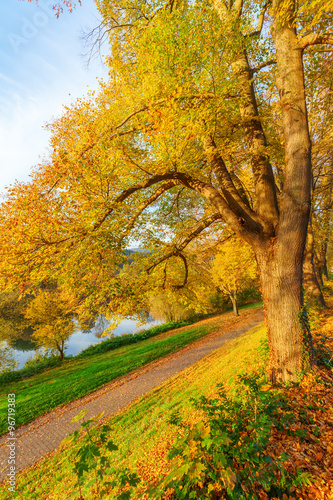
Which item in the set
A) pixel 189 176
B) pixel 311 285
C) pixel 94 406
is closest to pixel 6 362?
pixel 94 406

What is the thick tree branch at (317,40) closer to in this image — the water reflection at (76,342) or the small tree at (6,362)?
the small tree at (6,362)

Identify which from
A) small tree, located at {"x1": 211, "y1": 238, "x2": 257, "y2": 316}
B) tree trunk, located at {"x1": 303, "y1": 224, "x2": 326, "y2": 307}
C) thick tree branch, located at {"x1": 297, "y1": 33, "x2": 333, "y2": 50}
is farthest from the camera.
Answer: small tree, located at {"x1": 211, "y1": 238, "x2": 257, "y2": 316}

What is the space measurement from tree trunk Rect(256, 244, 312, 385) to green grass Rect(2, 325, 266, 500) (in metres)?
1.03

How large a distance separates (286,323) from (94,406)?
8.55 m

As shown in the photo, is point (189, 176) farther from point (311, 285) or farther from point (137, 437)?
point (311, 285)

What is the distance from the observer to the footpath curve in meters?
6.62

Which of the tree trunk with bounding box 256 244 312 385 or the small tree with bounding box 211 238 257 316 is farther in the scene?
the small tree with bounding box 211 238 257 316

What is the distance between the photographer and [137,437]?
560cm

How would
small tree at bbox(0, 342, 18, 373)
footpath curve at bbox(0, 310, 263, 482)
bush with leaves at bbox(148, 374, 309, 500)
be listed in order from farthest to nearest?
small tree at bbox(0, 342, 18, 373)
footpath curve at bbox(0, 310, 263, 482)
bush with leaves at bbox(148, 374, 309, 500)

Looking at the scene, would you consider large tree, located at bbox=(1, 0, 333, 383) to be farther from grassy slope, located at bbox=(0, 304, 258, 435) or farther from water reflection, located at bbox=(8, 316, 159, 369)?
water reflection, located at bbox=(8, 316, 159, 369)

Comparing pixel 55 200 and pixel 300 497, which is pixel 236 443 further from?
pixel 55 200

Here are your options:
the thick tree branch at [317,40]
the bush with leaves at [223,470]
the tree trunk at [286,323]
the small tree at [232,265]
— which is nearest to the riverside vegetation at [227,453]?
the bush with leaves at [223,470]

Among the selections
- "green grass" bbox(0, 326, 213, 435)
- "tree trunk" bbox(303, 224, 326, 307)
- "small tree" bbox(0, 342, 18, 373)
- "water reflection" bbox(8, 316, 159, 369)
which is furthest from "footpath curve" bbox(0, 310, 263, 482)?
"water reflection" bbox(8, 316, 159, 369)

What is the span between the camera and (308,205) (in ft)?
12.6
